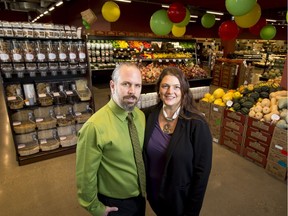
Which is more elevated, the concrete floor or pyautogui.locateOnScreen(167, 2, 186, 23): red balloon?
pyautogui.locateOnScreen(167, 2, 186, 23): red balloon

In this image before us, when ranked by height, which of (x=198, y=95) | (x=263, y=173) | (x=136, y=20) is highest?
(x=136, y=20)

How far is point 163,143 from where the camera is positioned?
1.36 m

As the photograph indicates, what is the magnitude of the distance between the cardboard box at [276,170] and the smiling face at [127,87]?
8.90 feet

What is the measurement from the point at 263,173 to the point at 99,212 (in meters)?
2.72

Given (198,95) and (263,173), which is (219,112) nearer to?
(263,173)

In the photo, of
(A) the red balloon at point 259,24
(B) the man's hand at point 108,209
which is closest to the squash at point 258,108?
(B) the man's hand at point 108,209

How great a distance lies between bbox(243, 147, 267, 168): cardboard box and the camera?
3.07 m

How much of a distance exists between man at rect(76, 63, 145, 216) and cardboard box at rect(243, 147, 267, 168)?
2.58 m

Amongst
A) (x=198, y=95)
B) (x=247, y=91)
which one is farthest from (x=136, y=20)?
(x=247, y=91)

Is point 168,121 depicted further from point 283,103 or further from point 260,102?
point 260,102

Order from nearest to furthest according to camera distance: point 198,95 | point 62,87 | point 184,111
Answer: point 184,111 → point 62,87 → point 198,95

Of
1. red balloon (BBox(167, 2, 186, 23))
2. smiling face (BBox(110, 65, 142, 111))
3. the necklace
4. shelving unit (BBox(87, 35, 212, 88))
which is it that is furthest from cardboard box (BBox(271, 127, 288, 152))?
shelving unit (BBox(87, 35, 212, 88))

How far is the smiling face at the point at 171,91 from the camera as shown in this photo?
1366 millimetres

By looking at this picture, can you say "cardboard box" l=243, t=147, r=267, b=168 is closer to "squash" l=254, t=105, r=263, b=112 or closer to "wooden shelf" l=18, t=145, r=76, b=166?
"squash" l=254, t=105, r=263, b=112
